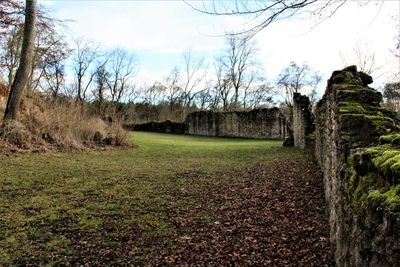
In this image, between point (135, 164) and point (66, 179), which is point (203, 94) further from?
point (66, 179)

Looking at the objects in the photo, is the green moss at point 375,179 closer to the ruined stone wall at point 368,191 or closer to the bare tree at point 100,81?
the ruined stone wall at point 368,191

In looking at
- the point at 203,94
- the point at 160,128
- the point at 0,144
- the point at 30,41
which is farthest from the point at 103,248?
the point at 203,94

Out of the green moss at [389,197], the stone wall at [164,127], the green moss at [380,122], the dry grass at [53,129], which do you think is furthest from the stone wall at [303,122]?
the stone wall at [164,127]

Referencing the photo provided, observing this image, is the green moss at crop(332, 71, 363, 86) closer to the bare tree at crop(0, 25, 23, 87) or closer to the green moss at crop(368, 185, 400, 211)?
the green moss at crop(368, 185, 400, 211)

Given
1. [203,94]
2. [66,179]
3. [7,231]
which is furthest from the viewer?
[203,94]

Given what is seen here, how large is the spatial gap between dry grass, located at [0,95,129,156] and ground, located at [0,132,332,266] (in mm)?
1650

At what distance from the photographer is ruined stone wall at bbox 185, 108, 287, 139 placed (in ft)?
91.6

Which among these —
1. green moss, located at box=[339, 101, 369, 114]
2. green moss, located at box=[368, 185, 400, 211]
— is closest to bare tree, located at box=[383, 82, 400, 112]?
green moss, located at box=[339, 101, 369, 114]

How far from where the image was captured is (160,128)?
3556 cm

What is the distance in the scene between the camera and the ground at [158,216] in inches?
163

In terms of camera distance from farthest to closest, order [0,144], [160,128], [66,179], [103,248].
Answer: [160,128]
[0,144]
[66,179]
[103,248]

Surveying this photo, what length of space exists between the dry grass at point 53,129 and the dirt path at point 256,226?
6321 millimetres

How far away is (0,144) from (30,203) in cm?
537

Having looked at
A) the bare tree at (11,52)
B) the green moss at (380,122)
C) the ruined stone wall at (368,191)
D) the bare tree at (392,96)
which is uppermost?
the bare tree at (11,52)
